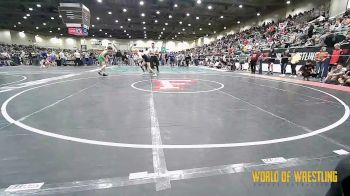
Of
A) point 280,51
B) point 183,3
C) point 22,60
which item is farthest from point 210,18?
point 22,60

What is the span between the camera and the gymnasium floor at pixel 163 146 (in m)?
2.18

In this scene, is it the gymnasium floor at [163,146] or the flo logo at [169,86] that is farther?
the flo logo at [169,86]

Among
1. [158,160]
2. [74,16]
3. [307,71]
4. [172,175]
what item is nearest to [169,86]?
[158,160]

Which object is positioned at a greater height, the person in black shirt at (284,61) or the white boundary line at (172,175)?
the person in black shirt at (284,61)

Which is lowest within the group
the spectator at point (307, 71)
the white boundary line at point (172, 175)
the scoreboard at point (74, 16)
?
the white boundary line at point (172, 175)

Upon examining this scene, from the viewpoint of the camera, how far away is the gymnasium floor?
218 cm

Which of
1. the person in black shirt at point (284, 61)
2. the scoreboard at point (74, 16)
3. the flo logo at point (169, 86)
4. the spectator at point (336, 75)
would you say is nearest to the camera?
the flo logo at point (169, 86)

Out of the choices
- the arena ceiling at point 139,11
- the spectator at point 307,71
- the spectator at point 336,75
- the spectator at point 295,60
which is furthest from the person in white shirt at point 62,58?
the spectator at point 336,75

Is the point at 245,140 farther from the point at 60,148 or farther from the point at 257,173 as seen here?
the point at 60,148

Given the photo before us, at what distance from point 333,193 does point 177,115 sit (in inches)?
145

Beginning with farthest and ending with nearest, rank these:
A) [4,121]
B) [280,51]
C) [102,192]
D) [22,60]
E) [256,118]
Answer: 1. [22,60]
2. [280,51]
3. [256,118]
4. [4,121]
5. [102,192]

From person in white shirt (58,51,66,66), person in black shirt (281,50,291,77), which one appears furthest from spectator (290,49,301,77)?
person in white shirt (58,51,66,66)

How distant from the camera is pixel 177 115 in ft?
15.2

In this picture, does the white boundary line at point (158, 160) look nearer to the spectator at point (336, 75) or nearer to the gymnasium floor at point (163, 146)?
the gymnasium floor at point (163, 146)
